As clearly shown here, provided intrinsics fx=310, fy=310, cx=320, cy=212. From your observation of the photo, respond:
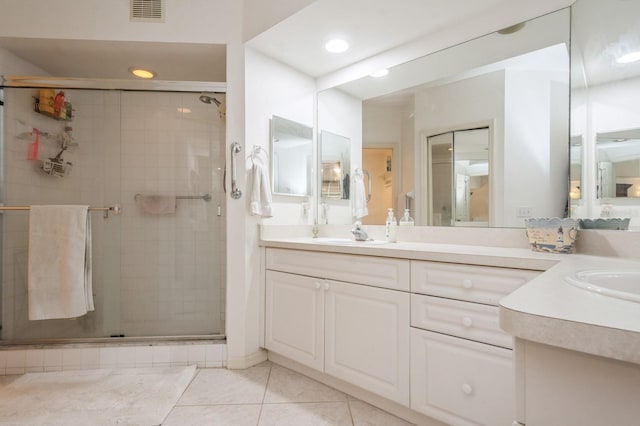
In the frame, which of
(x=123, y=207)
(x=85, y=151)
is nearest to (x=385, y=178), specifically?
(x=123, y=207)

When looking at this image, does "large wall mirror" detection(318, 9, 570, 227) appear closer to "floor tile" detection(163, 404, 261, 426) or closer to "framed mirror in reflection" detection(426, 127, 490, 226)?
"framed mirror in reflection" detection(426, 127, 490, 226)

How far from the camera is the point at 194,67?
8.20ft

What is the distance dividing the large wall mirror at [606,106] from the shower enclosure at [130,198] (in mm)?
2060

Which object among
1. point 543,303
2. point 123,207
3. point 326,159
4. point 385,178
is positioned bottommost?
point 543,303

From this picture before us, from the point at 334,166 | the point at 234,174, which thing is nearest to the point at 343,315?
the point at 234,174

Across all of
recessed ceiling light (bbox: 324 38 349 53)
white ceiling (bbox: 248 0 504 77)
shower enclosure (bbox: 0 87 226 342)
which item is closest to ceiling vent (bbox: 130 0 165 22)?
shower enclosure (bbox: 0 87 226 342)

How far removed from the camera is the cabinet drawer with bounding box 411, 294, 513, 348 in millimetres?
1164

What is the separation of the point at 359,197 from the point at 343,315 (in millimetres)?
952

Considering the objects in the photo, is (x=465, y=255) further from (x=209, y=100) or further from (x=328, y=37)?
(x=209, y=100)

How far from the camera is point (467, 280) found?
123 centimetres

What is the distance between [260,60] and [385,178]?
120 cm

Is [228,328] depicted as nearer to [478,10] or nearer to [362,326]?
[362,326]

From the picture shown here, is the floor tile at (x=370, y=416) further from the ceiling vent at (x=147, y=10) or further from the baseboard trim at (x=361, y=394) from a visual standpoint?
the ceiling vent at (x=147, y=10)

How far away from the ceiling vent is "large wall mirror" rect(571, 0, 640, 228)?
7.73 feet
